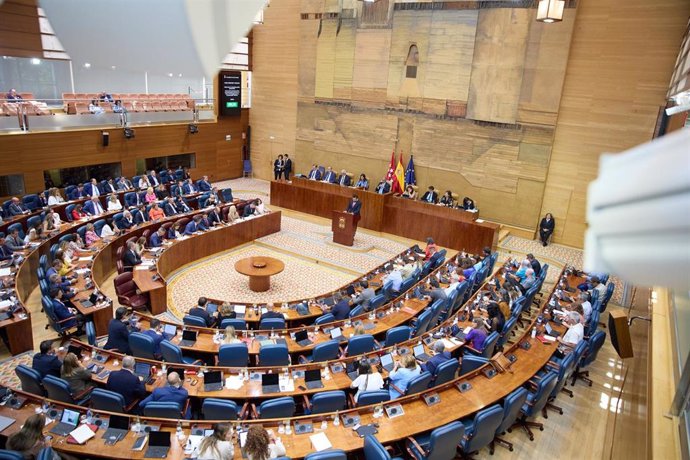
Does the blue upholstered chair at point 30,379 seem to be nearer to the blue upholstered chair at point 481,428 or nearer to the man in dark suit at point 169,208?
the blue upholstered chair at point 481,428

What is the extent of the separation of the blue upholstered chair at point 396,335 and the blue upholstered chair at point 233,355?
2.33 metres

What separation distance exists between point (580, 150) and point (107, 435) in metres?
14.8

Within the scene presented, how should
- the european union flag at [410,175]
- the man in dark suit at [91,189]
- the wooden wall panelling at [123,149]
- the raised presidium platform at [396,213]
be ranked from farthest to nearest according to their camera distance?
1. the european union flag at [410,175]
2. the raised presidium platform at [396,213]
3. the man in dark suit at [91,189]
4. the wooden wall panelling at [123,149]

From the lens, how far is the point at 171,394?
5.99 metres

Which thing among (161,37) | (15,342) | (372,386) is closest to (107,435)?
(372,386)

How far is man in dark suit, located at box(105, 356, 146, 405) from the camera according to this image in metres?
6.14

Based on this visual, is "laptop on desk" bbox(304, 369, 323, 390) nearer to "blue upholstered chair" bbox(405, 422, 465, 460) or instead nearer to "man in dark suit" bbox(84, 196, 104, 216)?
"blue upholstered chair" bbox(405, 422, 465, 460)

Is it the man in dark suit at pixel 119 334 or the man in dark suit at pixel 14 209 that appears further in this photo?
the man in dark suit at pixel 14 209

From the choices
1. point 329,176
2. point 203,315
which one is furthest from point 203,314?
point 329,176

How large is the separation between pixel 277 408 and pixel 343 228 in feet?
29.9

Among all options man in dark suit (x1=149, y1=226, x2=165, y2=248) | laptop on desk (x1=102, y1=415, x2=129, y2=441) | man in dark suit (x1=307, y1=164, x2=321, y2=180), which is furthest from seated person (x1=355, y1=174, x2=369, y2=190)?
laptop on desk (x1=102, y1=415, x2=129, y2=441)

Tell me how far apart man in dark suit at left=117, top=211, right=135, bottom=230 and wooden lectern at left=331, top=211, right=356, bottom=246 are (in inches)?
228

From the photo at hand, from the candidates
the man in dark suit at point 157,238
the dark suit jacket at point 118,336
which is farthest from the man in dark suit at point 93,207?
the dark suit jacket at point 118,336

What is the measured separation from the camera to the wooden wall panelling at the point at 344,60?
18.7 m
